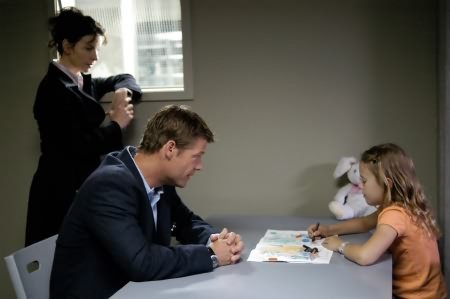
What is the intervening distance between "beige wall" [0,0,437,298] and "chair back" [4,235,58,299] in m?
1.16

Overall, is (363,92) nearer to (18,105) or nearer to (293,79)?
(293,79)

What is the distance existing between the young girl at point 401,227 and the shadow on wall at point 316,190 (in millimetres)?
748

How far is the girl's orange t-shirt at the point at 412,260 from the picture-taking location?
63.8 inches

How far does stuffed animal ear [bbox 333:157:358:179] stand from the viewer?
2350mm

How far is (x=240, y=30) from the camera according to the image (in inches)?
99.7

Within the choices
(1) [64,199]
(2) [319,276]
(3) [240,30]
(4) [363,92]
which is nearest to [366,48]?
(4) [363,92]

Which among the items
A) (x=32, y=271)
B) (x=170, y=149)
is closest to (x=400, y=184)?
(x=170, y=149)

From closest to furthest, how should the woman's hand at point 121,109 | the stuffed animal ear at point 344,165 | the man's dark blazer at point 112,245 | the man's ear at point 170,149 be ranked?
the man's dark blazer at point 112,245 < the man's ear at point 170,149 < the stuffed animal ear at point 344,165 < the woman's hand at point 121,109

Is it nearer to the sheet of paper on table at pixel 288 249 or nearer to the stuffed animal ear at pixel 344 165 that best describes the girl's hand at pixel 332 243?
the sheet of paper on table at pixel 288 249

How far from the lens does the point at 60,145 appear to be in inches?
89.7

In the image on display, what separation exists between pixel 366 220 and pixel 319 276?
611mm

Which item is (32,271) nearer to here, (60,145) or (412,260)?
(60,145)

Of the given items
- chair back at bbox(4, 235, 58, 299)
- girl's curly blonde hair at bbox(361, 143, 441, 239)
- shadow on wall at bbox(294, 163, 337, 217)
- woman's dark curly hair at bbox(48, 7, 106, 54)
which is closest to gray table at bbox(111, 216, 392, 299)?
girl's curly blonde hair at bbox(361, 143, 441, 239)

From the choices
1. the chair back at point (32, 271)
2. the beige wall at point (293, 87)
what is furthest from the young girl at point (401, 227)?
the chair back at point (32, 271)
